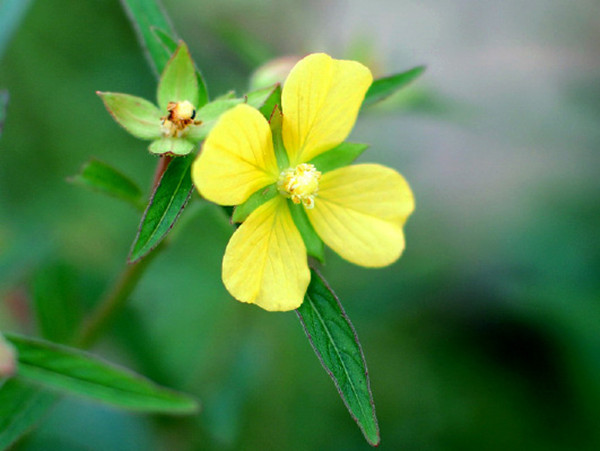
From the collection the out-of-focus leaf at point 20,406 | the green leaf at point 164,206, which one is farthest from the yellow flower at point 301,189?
the out-of-focus leaf at point 20,406

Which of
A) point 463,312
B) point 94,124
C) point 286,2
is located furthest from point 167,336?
point 286,2

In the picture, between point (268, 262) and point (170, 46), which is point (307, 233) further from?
point (170, 46)

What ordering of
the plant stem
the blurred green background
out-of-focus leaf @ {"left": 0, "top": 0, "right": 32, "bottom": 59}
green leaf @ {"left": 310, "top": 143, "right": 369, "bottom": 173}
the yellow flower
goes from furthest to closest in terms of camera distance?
the blurred green background
out-of-focus leaf @ {"left": 0, "top": 0, "right": 32, "bottom": 59}
the plant stem
green leaf @ {"left": 310, "top": 143, "right": 369, "bottom": 173}
the yellow flower

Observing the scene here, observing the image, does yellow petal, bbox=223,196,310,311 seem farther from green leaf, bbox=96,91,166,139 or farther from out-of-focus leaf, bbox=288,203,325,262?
green leaf, bbox=96,91,166,139

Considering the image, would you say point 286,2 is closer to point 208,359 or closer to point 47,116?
point 47,116

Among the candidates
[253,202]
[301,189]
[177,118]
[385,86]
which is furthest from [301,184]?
[385,86]

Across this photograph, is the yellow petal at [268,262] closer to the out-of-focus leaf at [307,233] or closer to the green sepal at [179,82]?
the out-of-focus leaf at [307,233]

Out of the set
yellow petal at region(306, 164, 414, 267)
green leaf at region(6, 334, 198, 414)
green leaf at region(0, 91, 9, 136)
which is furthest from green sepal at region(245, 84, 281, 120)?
green leaf at region(6, 334, 198, 414)
